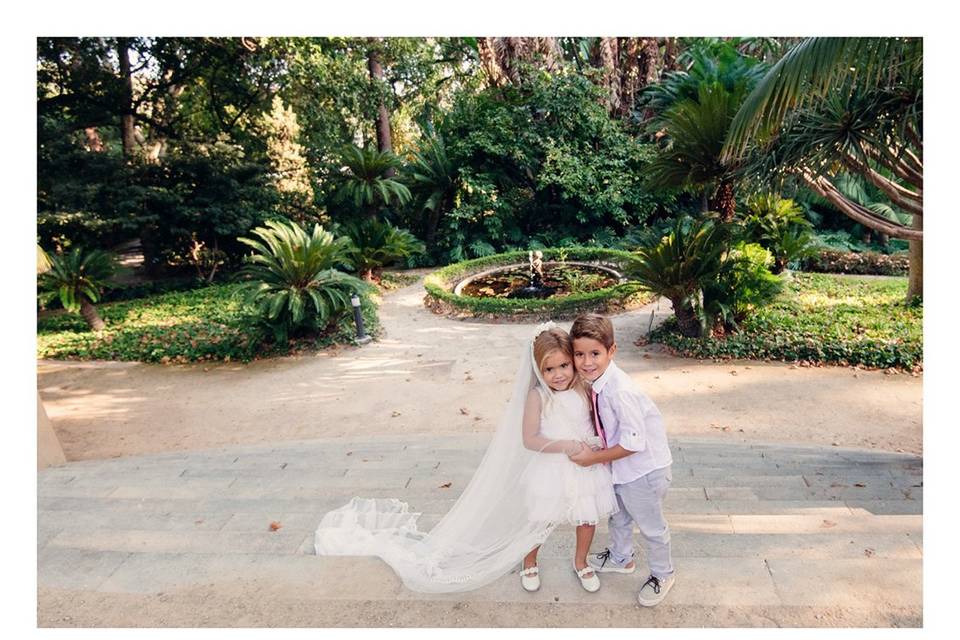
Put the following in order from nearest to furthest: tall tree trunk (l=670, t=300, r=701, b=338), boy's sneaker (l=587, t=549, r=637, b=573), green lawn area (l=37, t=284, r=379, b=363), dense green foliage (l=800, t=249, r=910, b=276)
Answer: boy's sneaker (l=587, t=549, r=637, b=573) → tall tree trunk (l=670, t=300, r=701, b=338) → green lawn area (l=37, t=284, r=379, b=363) → dense green foliage (l=800, t=249, r=910, b=276)

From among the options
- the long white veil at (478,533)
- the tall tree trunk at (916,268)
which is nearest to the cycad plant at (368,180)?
the tall tree trunk at (916,268)

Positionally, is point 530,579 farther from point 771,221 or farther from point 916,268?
point 771,221

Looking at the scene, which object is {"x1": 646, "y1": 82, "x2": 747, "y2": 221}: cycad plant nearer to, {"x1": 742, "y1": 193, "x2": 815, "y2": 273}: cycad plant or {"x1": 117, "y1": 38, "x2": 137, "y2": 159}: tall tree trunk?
{"x1": 742, "y1": 193, "x2": 815, "y2": 273}: cycad plant

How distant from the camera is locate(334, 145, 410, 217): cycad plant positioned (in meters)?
15.2

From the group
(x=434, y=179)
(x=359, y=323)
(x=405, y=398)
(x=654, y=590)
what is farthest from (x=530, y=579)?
(x=434, y=179)

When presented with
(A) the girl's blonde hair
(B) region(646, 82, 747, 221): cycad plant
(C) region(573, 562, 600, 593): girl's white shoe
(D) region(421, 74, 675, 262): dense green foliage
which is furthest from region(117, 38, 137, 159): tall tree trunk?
(C) region(573, 562, 600, 593): girl's white shoe

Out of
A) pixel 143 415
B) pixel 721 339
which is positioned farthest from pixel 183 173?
pixel 721 339

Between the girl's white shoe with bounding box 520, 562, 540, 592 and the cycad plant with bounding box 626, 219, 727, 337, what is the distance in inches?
227

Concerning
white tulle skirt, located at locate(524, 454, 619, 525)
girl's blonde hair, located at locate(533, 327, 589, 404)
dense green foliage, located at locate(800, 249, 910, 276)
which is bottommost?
white tulle skirt, located at locate(524, 454, 619, 525)

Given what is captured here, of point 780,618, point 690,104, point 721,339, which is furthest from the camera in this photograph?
point 721,339

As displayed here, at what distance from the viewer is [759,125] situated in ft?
17.2

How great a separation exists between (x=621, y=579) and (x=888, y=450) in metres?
3.62

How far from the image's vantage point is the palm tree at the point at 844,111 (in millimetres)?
4059

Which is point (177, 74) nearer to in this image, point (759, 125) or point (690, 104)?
point (690, 104)
